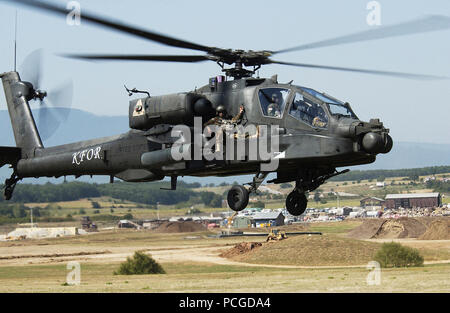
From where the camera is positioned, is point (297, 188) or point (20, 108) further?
point (20, 108)

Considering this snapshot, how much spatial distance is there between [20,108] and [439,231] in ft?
201

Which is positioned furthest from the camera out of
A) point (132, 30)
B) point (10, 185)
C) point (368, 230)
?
point (368, 230)

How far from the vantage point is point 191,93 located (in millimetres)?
22766

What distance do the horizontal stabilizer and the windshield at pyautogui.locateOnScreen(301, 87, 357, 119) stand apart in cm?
1433

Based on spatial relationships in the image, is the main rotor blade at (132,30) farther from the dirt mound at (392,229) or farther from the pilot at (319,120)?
the dirt mound at (392,229)

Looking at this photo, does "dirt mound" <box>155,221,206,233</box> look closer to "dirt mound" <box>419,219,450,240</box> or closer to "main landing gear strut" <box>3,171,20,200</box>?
"dirt mound" <box>419,219,450,240</box>

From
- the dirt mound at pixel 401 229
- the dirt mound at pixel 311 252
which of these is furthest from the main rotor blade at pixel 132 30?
the dirt mound at pixel 401 229

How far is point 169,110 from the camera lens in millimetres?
22844

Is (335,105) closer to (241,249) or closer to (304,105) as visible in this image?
(304,105)

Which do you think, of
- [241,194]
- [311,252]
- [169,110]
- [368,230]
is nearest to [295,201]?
[241,194]

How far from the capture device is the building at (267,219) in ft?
433

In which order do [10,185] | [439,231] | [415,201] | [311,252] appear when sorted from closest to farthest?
[10,185] → [311,252] → [439,231] → [415,201]

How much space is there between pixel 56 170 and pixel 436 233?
62.1 m
